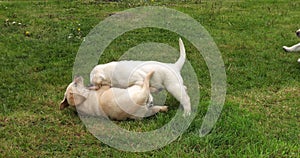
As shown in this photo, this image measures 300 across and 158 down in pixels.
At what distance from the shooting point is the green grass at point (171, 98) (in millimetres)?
3744

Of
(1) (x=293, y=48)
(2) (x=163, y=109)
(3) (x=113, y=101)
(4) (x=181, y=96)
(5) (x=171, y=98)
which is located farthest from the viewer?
(1) (x=293, y=48)

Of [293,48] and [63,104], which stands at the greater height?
[63,104]

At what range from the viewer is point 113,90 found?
4.12 metres

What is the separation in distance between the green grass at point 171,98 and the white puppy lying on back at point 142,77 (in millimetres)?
261

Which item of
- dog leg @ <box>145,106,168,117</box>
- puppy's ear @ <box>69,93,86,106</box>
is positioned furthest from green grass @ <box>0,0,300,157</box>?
→ puppy's ear @ <box>69,93,86,106</box>

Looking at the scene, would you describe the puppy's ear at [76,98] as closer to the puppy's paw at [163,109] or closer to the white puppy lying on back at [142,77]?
the white puppy lying on back at [142,77]

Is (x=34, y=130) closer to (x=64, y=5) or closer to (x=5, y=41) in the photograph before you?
(x=5, y=41)

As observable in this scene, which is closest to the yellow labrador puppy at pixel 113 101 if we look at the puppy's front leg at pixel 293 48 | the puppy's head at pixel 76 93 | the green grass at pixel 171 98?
the puppy's head at pixel 76 93

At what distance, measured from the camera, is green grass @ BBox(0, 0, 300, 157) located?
3744 mm

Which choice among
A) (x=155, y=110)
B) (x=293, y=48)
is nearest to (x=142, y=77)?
(x=155, y=110)

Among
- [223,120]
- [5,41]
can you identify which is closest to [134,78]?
[223,120]

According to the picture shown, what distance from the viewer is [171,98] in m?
4.59

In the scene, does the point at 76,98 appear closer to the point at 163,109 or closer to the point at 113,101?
the point at 113,101

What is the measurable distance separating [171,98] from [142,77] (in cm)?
51
